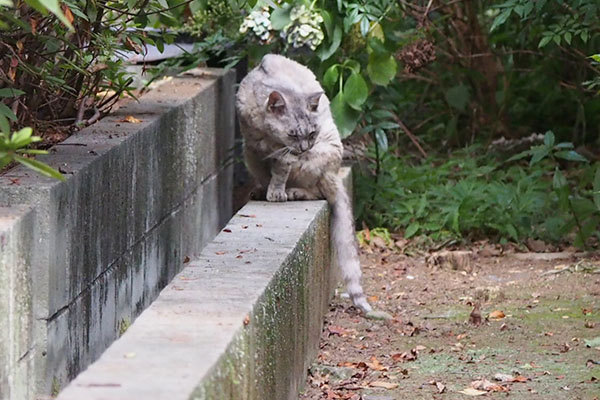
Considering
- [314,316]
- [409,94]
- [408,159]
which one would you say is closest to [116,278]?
[314,316]

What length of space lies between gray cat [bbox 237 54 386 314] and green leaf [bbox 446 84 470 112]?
3168 mm

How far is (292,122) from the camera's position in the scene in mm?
6469

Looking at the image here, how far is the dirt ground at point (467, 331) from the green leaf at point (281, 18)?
68.5 inches

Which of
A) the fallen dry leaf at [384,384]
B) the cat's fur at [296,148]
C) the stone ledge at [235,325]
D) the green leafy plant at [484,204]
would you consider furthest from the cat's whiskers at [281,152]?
the fallen dry leaf at [384,384]

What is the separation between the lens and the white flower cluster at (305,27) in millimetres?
7480

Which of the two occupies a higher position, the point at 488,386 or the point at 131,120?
the point at 131,120

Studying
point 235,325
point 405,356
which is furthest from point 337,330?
point 235,325

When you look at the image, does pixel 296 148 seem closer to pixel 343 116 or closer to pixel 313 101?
pixel 313 101

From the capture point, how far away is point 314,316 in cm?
549

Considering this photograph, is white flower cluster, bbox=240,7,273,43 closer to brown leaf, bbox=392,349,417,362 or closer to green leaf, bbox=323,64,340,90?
green leaf, bbox=323,64,340,90

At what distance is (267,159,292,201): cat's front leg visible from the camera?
21.0 feet

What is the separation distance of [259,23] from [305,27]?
1.44 feet

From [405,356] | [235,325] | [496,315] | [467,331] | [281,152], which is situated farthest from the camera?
[281,152]

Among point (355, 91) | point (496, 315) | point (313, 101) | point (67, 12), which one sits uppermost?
point (67, 12)
